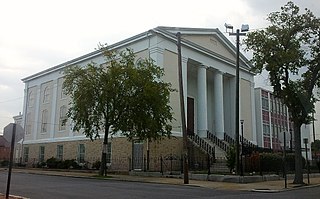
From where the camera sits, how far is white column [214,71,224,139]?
41.8 meters

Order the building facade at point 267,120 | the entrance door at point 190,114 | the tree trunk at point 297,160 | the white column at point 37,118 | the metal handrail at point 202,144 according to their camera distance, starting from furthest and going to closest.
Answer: the building facade at point 267,120
the white column at point 37,118
the entrance door at point 190,114
the metal handrail at point 202,144
the tree trunk at point 297,160

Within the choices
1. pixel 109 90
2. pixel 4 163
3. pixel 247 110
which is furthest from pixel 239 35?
pixel 4 163

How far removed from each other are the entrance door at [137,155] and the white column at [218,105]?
35.6ft

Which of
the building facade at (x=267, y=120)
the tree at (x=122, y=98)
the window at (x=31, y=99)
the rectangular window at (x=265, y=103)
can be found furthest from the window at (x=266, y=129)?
the window at (x=31, y=99)

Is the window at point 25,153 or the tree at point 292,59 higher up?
the tree at point 292,59

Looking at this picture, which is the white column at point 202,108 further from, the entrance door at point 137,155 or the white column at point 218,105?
the entrance door at point 137,155

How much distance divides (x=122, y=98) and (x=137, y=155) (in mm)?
7958

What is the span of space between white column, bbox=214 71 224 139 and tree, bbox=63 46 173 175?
1416 cm

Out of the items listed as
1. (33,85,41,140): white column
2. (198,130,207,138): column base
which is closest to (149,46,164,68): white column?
(198,130,207,138): column base

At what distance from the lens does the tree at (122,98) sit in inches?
1080

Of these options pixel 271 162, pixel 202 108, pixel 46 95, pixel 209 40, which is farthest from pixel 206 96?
pixel 46 95

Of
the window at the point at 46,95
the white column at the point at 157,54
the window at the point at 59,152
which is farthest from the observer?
the window at the point at 46,95

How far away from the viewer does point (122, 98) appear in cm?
2772

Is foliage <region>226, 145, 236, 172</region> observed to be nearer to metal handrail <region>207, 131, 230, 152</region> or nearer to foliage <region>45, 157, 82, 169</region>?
metal handrail <region>207, 131, 230, 152</region>
